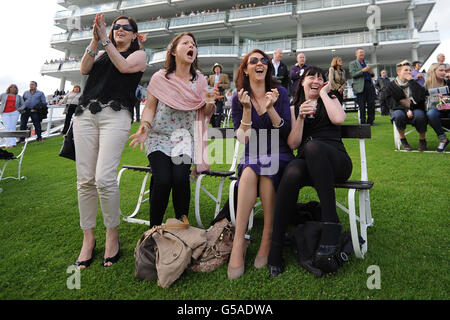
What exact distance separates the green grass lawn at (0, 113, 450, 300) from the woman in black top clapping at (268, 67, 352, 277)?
0.66 ft

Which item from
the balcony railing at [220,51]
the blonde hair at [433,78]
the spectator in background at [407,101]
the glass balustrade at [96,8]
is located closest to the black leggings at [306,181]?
the spectator in background at [407,101]

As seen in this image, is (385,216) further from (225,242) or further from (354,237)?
(225,242)

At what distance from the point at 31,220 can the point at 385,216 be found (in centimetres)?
416

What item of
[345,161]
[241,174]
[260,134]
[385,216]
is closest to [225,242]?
[241,174]

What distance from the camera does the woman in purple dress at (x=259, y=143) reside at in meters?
2.14

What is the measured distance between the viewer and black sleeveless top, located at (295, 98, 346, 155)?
Result: 2369 millimetres

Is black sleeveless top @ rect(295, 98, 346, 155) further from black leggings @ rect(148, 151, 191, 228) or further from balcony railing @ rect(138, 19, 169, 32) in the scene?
balcony railing @ rect(138, 19, 169, 32)

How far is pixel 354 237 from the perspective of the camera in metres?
2.00

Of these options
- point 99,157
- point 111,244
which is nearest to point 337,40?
point 99,157

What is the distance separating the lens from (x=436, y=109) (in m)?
5.36

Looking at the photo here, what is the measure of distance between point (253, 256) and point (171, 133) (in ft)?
4.45

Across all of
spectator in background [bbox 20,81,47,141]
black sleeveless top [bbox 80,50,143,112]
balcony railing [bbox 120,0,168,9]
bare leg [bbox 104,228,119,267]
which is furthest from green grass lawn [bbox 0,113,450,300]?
balcony railing [bbox 120,0,168,9]

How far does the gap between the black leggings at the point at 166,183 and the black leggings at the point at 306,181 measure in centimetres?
88

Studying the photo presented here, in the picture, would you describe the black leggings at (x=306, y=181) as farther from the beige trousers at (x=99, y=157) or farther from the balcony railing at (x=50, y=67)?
the balcony railing at (x=50, y=67)
